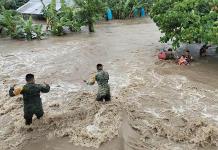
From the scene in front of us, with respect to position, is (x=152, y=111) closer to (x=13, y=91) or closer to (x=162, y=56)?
(x=13, y=91)

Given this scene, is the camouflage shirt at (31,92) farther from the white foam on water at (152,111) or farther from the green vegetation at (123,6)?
the green vegetation at (123,6)

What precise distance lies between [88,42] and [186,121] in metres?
9.84

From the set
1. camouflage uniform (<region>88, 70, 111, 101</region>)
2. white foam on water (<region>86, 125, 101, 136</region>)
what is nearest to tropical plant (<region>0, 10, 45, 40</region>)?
camouflage uniform (<region>88, 70, 111, 101</region>)

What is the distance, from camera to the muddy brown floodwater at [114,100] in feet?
28.5

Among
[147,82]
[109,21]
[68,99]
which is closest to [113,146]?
[68,99]

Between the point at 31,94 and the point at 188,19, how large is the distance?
290 inches

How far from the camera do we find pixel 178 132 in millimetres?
9070

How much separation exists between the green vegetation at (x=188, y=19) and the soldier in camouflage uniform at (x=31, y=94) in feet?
21.6

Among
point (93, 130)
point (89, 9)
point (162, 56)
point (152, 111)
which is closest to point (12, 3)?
point (89, 9)

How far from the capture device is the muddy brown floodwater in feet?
28.5

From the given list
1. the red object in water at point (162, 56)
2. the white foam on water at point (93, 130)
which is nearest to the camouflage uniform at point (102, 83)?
the white foam on water at point (93, 130)

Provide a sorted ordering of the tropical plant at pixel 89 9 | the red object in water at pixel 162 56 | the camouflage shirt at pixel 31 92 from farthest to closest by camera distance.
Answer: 1. the tropical plant at pixel 89 9
2. the red object in water at pixel 162 56
3. the camouflage shirt at pixel 31 92

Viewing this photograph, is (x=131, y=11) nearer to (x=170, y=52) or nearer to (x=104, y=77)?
(x=170, y=52)

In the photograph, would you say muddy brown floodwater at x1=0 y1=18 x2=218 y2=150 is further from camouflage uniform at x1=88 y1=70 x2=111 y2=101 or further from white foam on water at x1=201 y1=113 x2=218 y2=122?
camouflage uniform at x1=88 y1=70 x2=111 y2=101
